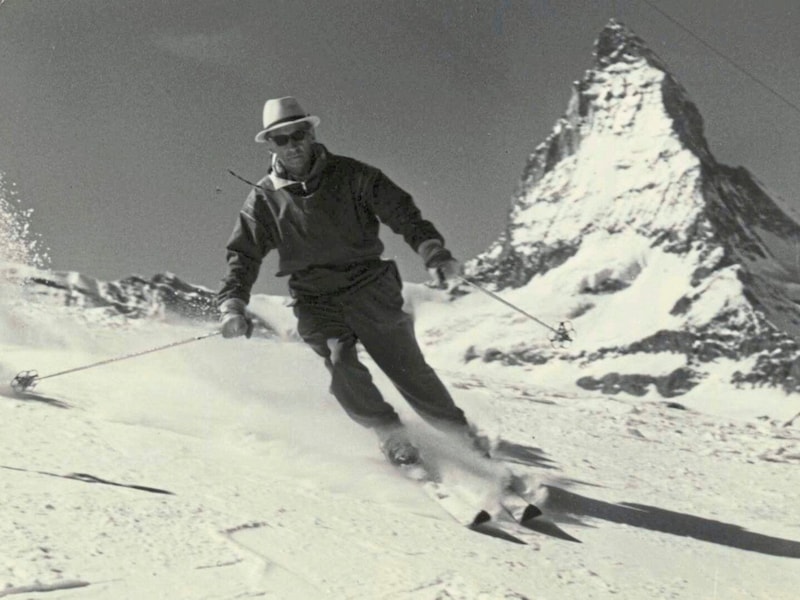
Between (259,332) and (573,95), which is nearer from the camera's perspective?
(259,332)

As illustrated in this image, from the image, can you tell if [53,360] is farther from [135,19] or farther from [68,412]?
[135,19]

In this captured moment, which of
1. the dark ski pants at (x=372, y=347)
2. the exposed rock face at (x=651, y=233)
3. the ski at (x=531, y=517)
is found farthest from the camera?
the exposed rock face at (x=651, y=233)

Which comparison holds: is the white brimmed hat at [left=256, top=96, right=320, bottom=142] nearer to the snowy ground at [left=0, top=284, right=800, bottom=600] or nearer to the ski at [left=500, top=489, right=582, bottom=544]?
the snowy ground at [left=0, top=284, right=800, bottom=600]

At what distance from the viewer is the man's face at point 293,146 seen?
8.66 ft

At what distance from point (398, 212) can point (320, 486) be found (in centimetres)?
87

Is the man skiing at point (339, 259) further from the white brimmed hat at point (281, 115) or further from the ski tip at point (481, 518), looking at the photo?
the ski tip at point (481, 518)

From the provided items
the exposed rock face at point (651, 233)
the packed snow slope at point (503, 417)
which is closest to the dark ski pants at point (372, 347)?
the packed snow slope at point (503, 417)

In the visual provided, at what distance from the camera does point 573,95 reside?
401cm

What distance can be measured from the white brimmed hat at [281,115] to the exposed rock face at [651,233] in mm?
1458

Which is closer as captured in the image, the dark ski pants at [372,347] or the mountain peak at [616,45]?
the dark ski pants at [372,347]

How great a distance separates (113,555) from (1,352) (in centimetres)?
191

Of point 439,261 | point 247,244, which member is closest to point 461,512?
point 439,261

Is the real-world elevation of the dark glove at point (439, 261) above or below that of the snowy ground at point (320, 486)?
above

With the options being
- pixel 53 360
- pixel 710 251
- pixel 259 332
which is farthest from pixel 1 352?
pixel 710 251
